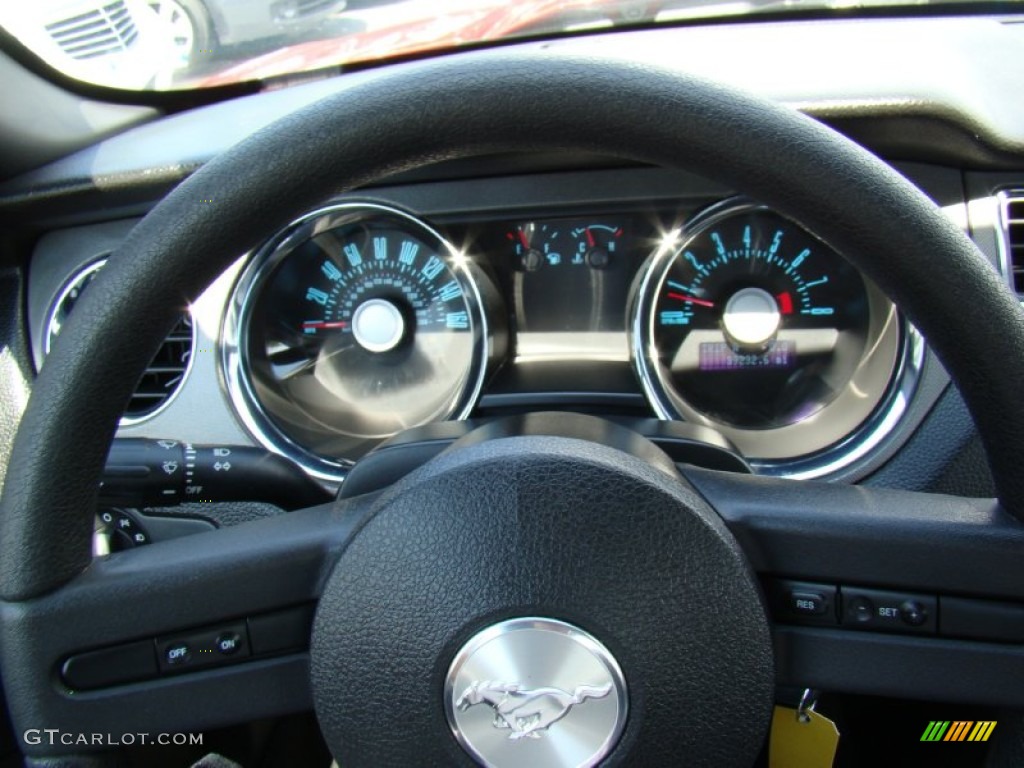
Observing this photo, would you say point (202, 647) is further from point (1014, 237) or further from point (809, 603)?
point (1014, 237)

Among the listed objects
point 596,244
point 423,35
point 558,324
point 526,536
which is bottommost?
point 526,536

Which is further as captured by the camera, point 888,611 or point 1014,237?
point 1014,237

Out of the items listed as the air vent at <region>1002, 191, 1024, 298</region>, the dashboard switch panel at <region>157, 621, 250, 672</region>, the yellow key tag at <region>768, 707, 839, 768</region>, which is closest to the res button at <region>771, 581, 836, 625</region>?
the yellow key tag at <region>768, 707, 839, 768</region>

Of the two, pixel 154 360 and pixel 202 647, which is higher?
pixel 154 360

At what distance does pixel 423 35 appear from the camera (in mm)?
1931

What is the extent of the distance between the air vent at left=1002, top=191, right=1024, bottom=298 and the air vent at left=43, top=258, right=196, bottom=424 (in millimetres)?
1471

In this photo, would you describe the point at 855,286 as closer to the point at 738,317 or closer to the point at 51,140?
the point at 738,317

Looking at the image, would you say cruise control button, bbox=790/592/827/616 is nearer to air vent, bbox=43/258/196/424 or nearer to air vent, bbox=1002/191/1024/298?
air vent, bbox=1002/191/1024/298

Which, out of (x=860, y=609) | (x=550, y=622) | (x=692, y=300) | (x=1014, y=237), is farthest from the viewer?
(x=692, y=300)

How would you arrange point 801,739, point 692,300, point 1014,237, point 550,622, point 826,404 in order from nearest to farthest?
point 550,622 → point 801,739 → point 1014,237 → point 826,404 → point 692,300

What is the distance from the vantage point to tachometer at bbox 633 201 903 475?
1808 mm

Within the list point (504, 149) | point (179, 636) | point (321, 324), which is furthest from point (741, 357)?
point (179, 636)

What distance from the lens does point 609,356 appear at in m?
1.99

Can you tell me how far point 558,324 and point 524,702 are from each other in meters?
1.22
